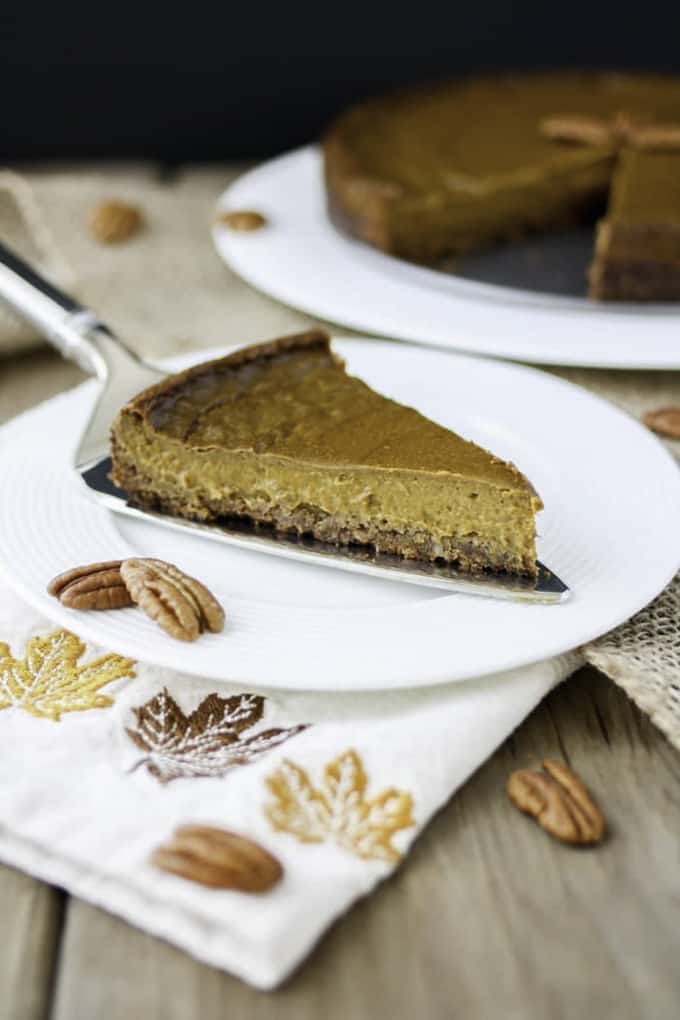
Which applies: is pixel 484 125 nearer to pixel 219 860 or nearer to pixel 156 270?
pixel 156 270

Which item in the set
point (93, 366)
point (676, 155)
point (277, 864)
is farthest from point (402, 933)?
point (676, 155)

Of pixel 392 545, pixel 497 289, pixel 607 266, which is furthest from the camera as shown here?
pixel 607 266

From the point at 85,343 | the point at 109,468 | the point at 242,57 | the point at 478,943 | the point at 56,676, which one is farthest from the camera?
the point at 242,57

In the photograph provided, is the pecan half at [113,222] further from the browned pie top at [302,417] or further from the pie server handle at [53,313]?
the browned pie top at [302,417]

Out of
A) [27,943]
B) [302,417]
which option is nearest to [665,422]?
[302,417]

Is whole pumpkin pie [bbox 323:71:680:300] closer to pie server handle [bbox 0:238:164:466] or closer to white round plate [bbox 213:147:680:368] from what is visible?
white round plate [bbox 213:147:680:368]

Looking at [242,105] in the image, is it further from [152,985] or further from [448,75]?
[152,985]

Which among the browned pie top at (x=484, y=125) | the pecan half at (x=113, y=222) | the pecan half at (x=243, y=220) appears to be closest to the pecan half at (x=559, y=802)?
the pecan half at (x=243, y=220)
